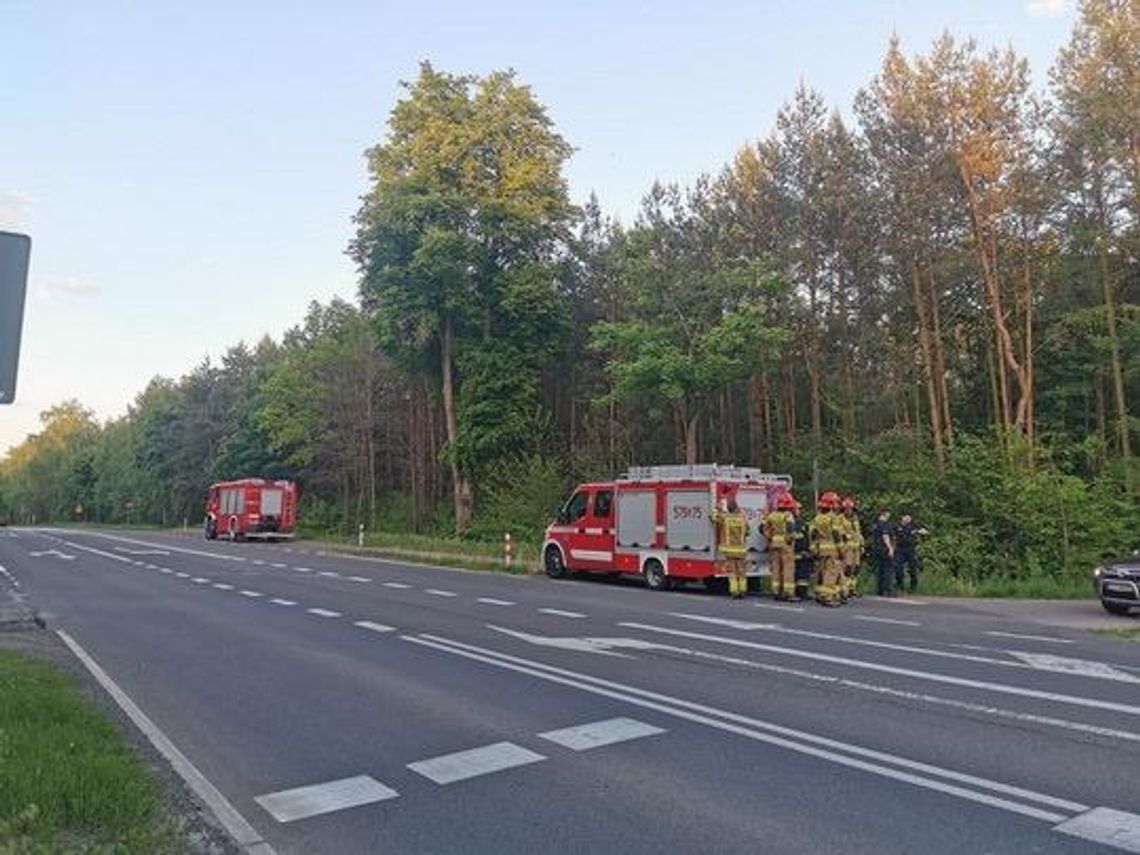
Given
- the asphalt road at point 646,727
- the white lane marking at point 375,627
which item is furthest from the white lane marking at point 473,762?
the white lane marking at point 375,627

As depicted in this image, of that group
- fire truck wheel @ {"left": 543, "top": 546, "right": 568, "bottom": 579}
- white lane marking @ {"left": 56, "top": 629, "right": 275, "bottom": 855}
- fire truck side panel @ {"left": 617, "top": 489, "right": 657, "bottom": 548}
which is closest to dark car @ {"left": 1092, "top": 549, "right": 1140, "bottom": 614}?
fire truck side panel @ {"left": 617, "top": 489, "right": 657, "bottom": 548}

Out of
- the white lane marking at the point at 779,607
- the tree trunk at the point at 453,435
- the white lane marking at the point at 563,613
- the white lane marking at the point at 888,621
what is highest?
the tree trunk at the point at 453,435

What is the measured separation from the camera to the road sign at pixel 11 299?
6387 millimetres

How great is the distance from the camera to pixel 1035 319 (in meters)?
34.2

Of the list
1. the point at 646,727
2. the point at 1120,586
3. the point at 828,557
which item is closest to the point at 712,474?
the point at 828,557

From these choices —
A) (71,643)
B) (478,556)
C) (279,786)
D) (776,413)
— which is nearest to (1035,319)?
(776,413)

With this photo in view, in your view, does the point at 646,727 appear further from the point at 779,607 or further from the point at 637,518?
the point at 637,518

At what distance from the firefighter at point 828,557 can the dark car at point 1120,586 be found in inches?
163

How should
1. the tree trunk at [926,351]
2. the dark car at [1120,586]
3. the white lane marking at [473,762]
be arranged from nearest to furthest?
the white lane marking at [473,762] < the dark car at [1120,586] < the tree trunk at [926,351]

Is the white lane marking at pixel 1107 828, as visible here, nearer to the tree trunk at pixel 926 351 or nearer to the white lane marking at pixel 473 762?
the white lane marking at pixel 473 762

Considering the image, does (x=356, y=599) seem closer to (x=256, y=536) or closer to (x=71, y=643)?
(x=71, y=643)

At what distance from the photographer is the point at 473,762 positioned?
22.3ft

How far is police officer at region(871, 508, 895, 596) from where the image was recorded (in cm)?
1985

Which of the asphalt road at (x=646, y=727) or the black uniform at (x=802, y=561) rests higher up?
the black uniform at (x=802, y=561)
